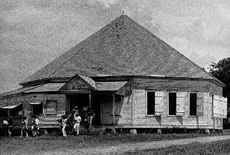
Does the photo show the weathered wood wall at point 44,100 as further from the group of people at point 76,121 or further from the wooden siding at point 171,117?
the wooden siding at point 171,117

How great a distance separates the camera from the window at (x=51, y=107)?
1567 inches

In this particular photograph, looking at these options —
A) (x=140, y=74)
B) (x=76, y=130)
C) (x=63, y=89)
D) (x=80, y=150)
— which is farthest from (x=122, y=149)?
(x=140, y=74)

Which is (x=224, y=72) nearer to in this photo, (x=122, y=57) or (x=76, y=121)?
(x=122, y=57)

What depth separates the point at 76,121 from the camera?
3281 centimetres

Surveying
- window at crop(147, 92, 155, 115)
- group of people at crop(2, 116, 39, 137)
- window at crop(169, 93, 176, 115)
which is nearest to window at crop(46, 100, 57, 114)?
group of people at crop(2, 116, 39, 137)

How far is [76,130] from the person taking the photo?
3328 cm

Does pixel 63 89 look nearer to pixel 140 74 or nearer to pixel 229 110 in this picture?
pixel 140 74

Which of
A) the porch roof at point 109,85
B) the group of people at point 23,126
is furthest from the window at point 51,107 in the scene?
the porch roof at point 109,85

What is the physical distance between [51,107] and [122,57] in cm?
666

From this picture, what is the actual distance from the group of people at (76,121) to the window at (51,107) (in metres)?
2.64

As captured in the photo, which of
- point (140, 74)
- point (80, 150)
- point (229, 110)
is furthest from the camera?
point (229, 110)

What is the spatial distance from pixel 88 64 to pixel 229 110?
2630cm

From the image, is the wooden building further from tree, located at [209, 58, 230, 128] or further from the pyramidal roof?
tree, located at [209, 58, 230, 128]

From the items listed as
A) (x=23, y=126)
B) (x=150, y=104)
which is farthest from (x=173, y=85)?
(x=23, y=126)
